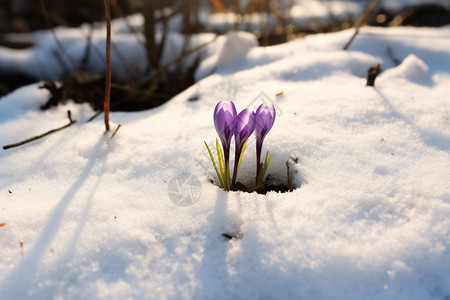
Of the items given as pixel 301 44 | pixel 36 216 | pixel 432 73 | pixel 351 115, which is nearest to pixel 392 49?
pixel 432 73

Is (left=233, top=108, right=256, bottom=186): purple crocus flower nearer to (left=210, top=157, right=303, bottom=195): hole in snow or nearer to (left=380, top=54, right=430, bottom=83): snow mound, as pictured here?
(left=210, top=157, right=303, bottom=195): hole in snow

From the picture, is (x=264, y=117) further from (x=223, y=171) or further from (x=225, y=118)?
(x=223, y=171)

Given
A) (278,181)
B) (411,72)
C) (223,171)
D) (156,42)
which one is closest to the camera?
(223,171)

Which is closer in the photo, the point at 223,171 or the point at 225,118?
the point at 225,118

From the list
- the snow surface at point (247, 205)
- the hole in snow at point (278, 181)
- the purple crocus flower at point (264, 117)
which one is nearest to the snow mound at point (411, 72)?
the snow surface at point (247, 205)

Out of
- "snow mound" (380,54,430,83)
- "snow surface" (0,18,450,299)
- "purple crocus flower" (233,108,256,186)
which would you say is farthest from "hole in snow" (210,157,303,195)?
"snow mound" (380,54,430,83)

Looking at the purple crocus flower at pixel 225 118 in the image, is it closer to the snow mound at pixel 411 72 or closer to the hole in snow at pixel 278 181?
the hole in snow at pixel 278 181

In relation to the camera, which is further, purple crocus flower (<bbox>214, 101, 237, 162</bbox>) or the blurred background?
the blurred background

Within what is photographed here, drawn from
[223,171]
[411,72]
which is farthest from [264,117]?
[411,72]

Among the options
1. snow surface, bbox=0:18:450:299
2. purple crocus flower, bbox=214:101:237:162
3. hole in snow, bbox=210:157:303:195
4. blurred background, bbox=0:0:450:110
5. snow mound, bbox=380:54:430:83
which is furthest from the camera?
blurred background, bbox=0:0:450:110
